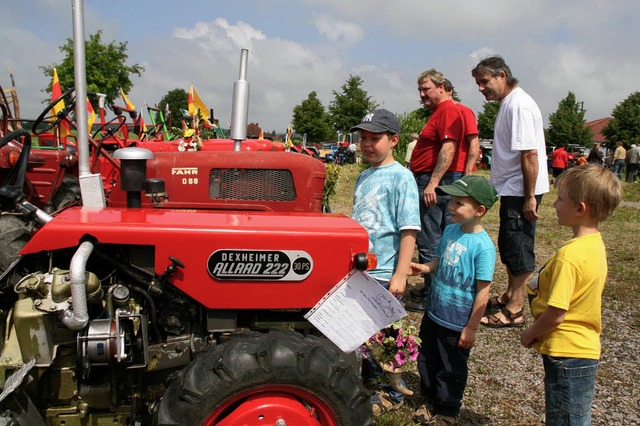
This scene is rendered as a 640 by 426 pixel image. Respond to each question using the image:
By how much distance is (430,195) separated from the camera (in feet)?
13.9

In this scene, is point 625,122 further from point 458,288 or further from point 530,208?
point 458,288

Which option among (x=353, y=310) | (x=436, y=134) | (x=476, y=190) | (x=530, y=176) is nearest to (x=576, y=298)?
(x=476, y=190)

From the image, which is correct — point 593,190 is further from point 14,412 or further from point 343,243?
point 14,412

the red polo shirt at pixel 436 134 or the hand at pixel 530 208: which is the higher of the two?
the red polo shirt at pixel 436 134

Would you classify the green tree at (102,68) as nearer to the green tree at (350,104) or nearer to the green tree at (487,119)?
the green tree at (350,104)

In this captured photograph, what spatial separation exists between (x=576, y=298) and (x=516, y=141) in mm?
1953

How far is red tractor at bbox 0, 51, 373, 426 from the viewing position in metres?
1.94

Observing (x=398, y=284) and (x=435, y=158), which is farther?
(x=435, y=158)

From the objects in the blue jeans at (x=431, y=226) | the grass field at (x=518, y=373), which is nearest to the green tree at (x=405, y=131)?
the grass field at (x=518, y=373)

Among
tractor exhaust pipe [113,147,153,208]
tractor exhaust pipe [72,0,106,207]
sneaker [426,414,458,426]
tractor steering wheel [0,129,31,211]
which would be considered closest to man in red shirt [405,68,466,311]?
sneaker [426,414,458,426]

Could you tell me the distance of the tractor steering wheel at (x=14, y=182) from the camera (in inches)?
96.8

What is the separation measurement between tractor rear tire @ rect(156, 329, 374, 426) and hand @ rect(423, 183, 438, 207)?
97.4 inches

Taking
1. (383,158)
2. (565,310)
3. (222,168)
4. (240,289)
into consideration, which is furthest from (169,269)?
(565,310)

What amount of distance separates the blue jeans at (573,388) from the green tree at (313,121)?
52.2 metres
